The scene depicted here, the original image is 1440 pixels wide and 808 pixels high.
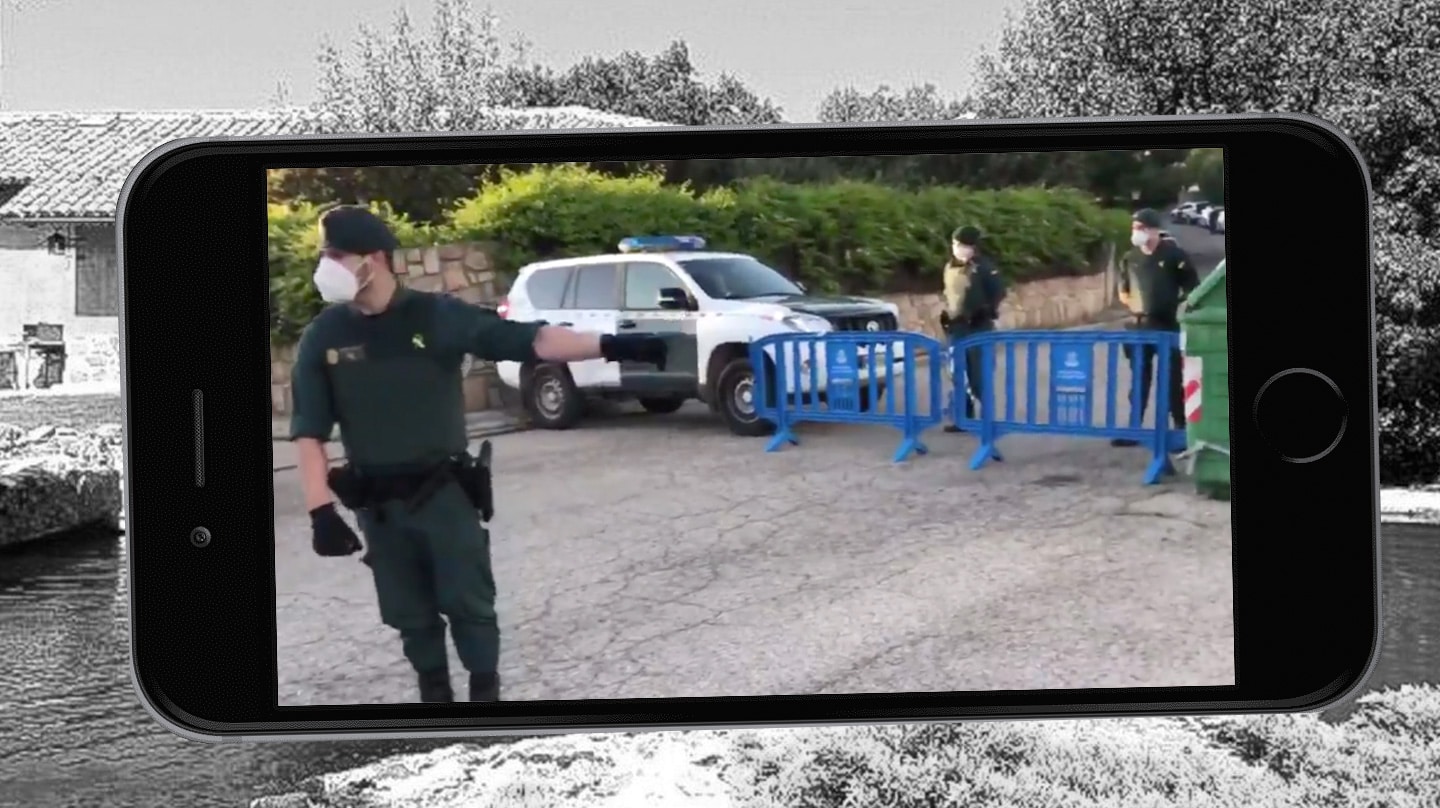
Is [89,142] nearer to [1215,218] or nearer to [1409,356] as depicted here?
[1409,356]

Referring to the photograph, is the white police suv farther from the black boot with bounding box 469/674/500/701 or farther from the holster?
the black boot with bounding box 469/674/500/701

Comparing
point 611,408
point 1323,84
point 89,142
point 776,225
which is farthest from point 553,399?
point 89,142

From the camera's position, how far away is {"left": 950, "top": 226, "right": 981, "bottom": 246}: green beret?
107 centimetres

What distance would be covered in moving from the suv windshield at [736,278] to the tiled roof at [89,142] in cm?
488

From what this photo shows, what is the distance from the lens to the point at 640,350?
36.7 inches

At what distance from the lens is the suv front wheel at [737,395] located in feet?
3.03

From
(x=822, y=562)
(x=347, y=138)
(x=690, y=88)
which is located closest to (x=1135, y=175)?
(x=347, y=138)

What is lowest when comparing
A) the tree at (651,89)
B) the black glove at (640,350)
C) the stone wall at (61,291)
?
the black glove at (640,350)

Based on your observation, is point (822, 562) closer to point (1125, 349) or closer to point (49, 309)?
point (1125, 349)

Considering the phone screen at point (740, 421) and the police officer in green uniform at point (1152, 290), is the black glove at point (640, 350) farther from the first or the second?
the police officer in green uniform at point (1152, 290)

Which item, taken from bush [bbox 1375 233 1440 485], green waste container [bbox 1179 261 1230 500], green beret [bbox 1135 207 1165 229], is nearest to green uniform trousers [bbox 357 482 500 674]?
green waste container [bbox 1179 261 1230 500]

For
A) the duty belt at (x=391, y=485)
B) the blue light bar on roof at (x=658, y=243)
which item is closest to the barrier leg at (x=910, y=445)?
the blue light bar on roof at (x=658, y=243)

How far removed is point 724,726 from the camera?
2.45 ft

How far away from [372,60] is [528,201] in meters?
5.46
